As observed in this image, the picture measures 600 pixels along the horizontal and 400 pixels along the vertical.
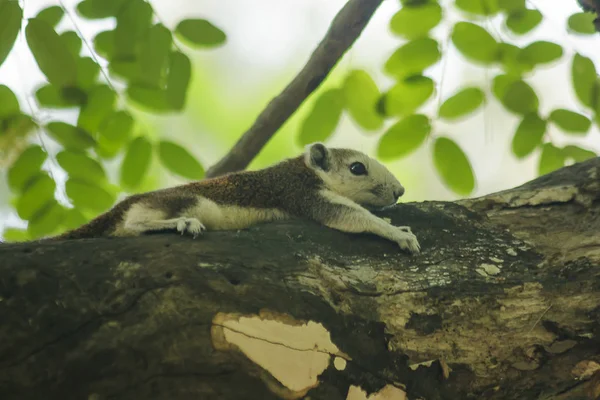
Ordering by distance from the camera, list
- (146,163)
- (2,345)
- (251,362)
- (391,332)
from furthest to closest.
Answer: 1. (146,163)
2. (391,332)
3. (251,362)
4. (2,345)

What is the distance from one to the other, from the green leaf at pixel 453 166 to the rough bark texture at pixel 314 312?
76 centimetres

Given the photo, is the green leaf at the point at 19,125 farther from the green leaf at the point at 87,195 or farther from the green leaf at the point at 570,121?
the green leaf at the point at 570,121

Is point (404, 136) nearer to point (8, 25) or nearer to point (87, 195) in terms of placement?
point (87, 195)

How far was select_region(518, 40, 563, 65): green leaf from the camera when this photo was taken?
4.30 metres

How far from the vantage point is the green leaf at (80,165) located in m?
4.27

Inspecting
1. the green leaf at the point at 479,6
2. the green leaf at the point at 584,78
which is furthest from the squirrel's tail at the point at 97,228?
the green leaf at the point at 584,78

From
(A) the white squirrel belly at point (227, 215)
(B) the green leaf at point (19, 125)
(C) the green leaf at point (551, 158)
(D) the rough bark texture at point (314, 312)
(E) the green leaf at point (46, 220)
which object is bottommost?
(D) the rough bark texture at point (314, 312)

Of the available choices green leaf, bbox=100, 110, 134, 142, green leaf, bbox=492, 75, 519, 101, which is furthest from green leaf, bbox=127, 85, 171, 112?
green leaf, bbox=492, 75, 519, 101

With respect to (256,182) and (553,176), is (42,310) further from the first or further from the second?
(553,176)

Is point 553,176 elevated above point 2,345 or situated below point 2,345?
above

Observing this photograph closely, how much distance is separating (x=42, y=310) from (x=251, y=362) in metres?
0.84

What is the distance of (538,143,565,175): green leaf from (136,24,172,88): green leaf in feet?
8.72

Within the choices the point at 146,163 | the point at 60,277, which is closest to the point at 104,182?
the point at 146,163

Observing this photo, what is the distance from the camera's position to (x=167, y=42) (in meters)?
3.85
